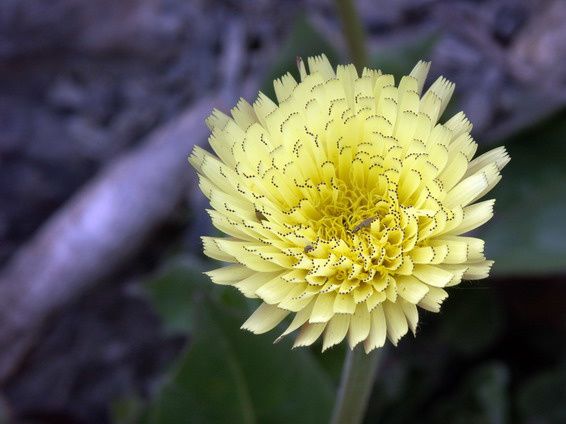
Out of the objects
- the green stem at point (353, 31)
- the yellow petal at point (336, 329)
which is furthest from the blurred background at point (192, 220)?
the yellow petal at point (336, 329)

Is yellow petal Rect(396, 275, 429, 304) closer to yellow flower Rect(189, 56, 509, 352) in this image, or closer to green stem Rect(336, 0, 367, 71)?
yellow flower Rect(189, 56, 509, 352)

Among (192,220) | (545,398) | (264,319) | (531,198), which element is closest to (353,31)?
(531,198)

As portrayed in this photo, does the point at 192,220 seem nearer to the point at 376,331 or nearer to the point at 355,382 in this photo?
the point at 355,382

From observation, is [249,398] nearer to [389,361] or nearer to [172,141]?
[389,361]

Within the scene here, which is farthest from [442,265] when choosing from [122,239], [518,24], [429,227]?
[518,24]

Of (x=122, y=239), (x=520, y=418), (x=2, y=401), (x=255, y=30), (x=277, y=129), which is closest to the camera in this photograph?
(x=277, y=129)

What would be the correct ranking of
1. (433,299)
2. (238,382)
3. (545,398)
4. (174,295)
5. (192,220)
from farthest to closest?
(192,220), (174,295), (545,398), (238,382), (433,299)
